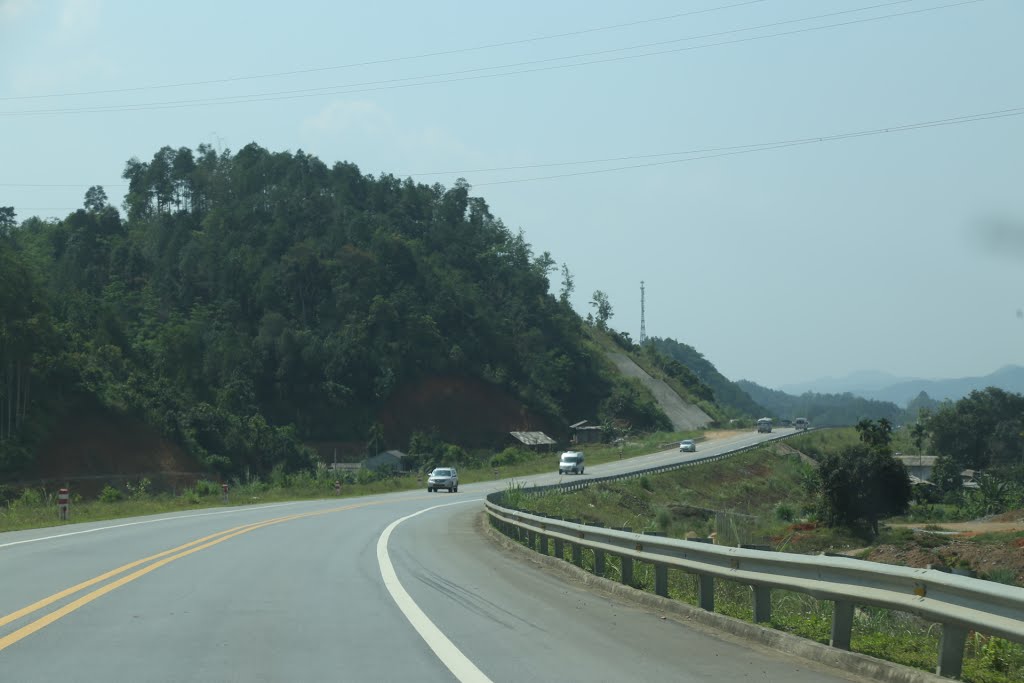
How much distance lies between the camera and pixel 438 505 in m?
41.9

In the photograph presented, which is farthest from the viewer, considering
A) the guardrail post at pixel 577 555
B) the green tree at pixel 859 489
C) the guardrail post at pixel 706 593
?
the green tree at pixel 859 489

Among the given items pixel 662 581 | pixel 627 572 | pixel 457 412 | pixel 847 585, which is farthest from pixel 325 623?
pixel 457 412

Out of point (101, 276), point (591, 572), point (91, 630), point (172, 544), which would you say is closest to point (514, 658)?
point (91, 630)

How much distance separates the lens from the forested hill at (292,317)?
8950 centimetres

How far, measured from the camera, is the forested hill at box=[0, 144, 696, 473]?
8950 cm

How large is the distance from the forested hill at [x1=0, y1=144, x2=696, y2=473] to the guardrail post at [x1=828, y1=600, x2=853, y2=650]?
73062 millimetres

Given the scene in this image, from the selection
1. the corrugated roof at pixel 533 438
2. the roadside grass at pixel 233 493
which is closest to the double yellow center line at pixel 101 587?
the roadside grass at pixel 233 493

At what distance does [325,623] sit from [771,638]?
3.99 m

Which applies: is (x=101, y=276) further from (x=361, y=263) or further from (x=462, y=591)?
(x=462, y=591)

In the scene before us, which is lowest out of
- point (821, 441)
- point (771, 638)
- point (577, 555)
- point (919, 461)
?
point (919, 461)

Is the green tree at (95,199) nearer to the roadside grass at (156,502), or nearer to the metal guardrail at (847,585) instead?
the roadside grass at (156,502)

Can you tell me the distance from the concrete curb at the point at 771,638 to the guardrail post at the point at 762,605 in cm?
19

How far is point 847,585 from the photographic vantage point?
7.94m

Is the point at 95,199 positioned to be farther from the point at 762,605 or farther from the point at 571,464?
the point at 762,605
